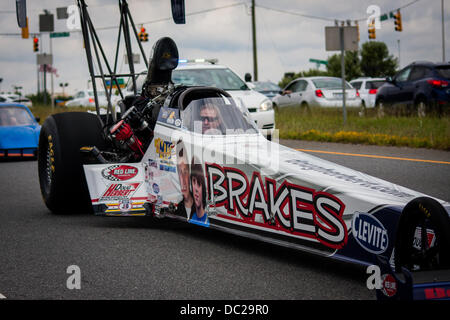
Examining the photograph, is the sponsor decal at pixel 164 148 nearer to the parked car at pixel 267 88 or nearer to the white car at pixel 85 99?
the parked car at pixel 267 88

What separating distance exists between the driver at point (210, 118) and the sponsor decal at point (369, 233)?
2043mm

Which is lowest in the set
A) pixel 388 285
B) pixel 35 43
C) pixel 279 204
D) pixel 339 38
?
pixel 388 285

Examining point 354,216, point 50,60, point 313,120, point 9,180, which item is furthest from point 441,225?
point 50,60

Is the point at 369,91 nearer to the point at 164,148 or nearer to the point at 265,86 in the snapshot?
the point at 265,86

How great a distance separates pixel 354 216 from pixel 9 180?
797 cm

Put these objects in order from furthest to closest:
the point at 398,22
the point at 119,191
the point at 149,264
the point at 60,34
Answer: the point at 398,22, the point at 60,34, the point at 119,191, the point at 149,264

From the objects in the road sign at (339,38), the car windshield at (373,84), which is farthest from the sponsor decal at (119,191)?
the car windshield at (373,84)

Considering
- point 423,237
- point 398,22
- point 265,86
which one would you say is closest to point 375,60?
point 398,22

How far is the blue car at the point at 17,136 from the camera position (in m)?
14.4

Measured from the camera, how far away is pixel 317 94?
21.4 metres

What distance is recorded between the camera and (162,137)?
6.42 m

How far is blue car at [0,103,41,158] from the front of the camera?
→ 14.4 metres

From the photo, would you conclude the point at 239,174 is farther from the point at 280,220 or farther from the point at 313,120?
the point at 313,120

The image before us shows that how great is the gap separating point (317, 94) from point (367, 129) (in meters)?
5.36
